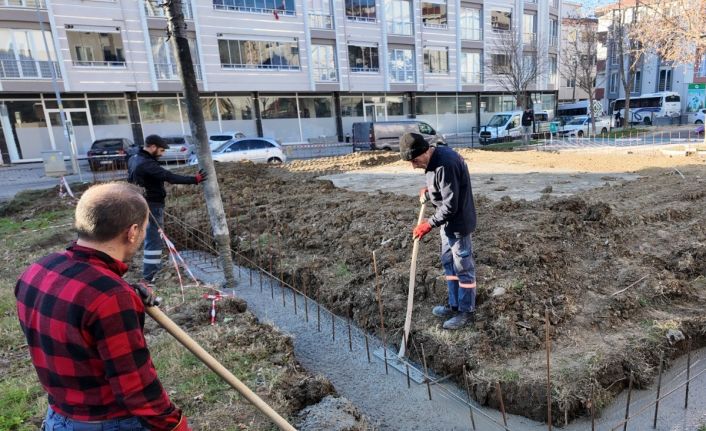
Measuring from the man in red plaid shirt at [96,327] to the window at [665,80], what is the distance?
4882 centimetres

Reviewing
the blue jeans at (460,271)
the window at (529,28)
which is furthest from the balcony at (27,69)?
the window at (529,28)

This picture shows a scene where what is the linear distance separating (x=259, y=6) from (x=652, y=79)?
3607 cm

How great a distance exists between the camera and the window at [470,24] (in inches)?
1325

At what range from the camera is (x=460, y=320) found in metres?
3.59

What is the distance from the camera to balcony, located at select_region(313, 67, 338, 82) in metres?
28.2

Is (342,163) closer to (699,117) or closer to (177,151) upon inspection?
(177,151)

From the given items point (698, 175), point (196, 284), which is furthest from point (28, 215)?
point (698, 175)

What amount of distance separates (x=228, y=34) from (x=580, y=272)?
988 inches

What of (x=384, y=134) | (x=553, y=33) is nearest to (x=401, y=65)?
(x=384, y=134)

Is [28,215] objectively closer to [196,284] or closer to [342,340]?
[196,284]

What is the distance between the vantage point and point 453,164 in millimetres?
3322

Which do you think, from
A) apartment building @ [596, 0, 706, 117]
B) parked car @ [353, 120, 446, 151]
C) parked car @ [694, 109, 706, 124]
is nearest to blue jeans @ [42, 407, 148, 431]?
parked car @ [353, 120, 446, 151]

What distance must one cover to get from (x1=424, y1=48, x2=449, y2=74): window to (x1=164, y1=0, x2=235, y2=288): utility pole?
98.5 ft

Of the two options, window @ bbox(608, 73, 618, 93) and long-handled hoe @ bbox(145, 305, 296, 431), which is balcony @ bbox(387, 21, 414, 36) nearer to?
window @ bbox(608, 73, 618, 93)
